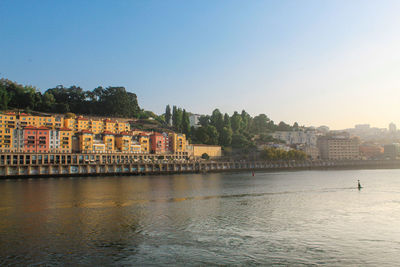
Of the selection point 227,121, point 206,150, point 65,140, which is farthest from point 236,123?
point 65,140

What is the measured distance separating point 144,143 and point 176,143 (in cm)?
1361

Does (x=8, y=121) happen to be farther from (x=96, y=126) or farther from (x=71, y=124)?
(x=96, y=126)

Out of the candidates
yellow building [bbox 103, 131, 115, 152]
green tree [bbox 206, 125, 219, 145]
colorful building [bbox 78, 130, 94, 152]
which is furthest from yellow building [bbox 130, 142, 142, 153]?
green tree [bbox 206, 125, 219, 145]

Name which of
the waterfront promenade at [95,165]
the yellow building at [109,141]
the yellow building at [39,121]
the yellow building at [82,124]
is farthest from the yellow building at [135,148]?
the yellow building at [39,121]

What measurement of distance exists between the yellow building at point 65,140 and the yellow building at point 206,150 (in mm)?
48337

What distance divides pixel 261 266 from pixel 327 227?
33.0 feet

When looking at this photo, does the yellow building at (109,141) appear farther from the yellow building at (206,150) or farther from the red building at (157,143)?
the yellow building at (206,150)

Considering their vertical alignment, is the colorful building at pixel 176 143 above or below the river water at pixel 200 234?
above

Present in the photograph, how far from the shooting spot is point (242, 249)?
1927cm

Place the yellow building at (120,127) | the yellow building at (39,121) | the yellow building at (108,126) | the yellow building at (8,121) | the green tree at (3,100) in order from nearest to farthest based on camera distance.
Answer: the yellow building at (8,121)
the yellow building at (39,121)
the green tree at (3,100)
the yellow building at (108,126)
the yellow building at (120,127)

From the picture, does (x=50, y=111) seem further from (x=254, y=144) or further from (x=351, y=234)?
(x=351, y=234)

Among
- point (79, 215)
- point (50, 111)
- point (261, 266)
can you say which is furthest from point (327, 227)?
point (50, 111)

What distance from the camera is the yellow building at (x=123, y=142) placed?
119 m

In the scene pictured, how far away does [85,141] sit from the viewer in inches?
4326
